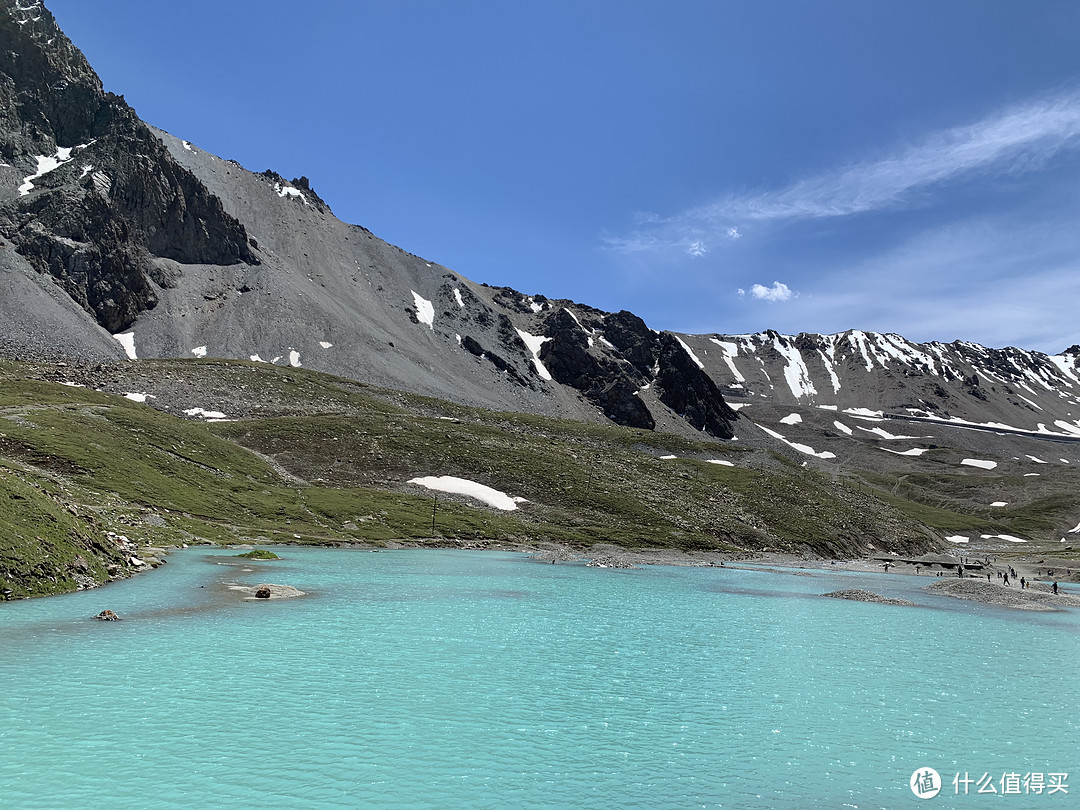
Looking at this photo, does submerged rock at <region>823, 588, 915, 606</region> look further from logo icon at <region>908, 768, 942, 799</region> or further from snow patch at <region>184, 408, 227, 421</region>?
snow patch at <region>184, 408, 227, 421</region>

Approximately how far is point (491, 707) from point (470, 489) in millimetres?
90322

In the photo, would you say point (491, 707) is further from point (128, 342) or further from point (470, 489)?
point (128, 342)

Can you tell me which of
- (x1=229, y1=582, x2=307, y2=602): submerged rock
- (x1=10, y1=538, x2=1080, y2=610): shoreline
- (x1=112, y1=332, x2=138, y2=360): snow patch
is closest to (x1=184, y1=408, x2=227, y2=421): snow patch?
(x1=10, y1=538, x2=1080, y2=610): shoreline

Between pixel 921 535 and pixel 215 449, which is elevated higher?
pixel 215 449

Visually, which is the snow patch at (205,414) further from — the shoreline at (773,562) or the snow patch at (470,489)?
the shoreline at (773,562)

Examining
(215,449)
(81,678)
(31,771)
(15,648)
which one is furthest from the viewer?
(215,449)

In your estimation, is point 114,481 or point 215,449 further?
point 215,449

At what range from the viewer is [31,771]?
1370cm

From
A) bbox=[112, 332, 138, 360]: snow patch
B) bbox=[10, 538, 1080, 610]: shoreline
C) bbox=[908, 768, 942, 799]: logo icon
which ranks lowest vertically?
bbox=[10, 538, 1080, 610]: shoreline

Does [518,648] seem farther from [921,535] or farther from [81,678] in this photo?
[921,535]

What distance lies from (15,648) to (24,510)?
12800 mm

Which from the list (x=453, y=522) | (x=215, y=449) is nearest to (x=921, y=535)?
→ (x=453, y=522)

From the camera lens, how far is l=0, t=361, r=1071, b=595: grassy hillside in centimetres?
5909

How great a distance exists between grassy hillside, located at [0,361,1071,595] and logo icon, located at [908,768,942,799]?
1377 inches
